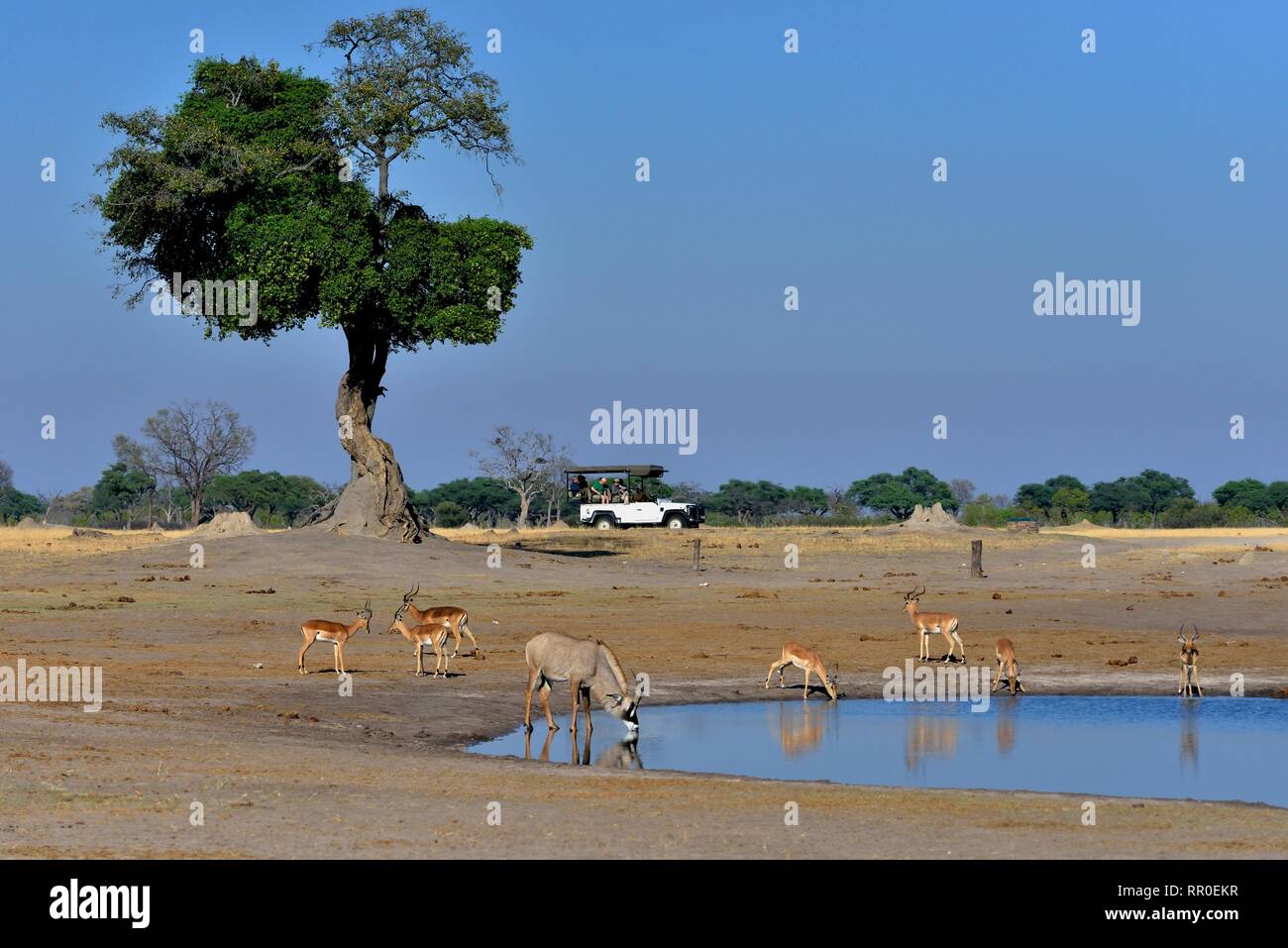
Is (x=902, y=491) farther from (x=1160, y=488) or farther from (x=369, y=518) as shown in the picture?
(x=369, y=518)

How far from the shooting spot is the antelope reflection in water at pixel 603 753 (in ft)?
61.6

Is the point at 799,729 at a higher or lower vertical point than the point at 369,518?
lower

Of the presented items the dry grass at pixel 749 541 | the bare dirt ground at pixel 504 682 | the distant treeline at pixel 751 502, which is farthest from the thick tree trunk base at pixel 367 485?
the distant treeline at pixel 751 502

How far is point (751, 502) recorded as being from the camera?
142 m

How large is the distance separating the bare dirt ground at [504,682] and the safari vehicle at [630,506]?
16.0 meters

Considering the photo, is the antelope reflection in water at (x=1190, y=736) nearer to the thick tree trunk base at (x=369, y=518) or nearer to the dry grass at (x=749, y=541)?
the thick tree trunk base at (x=369, y=518)

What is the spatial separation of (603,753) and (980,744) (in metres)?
4.50

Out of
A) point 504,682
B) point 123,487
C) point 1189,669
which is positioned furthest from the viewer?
point 123,487

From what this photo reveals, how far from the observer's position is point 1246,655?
2952cm

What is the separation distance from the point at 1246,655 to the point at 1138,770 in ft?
39.7

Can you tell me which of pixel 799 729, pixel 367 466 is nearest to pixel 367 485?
pixel 367 466

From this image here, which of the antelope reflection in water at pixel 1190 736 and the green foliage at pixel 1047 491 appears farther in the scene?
the green foliage at pixel 1047 491

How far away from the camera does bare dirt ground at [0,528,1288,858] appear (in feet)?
43.4

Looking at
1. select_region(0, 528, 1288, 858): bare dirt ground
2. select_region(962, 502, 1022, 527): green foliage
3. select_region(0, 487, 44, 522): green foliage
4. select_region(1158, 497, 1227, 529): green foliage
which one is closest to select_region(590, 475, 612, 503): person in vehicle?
select_region(0, 528, 1288, 858): bare dirt ground
